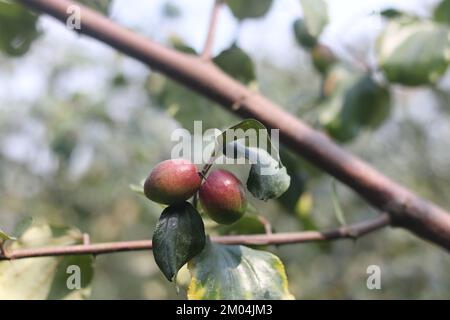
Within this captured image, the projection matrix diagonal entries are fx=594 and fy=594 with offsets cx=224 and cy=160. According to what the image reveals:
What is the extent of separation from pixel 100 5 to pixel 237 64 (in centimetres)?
18

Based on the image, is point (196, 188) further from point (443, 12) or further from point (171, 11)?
point (171, 11)

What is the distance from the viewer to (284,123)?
588 mm

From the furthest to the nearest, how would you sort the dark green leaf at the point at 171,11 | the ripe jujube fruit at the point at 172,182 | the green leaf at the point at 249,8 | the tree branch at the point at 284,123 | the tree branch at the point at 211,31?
the dark green leaf at the point at 171,11 < the green leaf at the point at 249,8 < the tree branch at the point at 211,31 < the tree branch at the point at 284,123 < the ripe jujube fruit at the point at 172,182

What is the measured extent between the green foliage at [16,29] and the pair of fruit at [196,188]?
474 mm

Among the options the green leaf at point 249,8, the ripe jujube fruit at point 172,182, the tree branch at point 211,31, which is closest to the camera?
the ripe jujube fruit at point 172,182

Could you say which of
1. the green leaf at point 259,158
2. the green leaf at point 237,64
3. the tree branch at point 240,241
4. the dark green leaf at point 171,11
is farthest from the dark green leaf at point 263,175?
the dark green leaf at point 171,11

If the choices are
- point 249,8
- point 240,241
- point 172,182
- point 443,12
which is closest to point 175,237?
point 172,182

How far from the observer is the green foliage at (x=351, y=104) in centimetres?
78

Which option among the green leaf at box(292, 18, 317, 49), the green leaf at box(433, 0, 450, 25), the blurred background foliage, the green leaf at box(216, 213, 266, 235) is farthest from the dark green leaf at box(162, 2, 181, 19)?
the green leaf at box(216, 213, 266, 235)

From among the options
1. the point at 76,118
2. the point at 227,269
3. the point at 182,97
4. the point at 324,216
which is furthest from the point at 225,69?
the point at 324,216

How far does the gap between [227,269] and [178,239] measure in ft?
0.19

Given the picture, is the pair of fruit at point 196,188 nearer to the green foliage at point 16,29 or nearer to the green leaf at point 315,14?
the green leaf at point 315,14

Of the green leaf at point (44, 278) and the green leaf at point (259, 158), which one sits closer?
the green leaf at point (259, 158)

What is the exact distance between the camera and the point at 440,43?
0.74 metres
